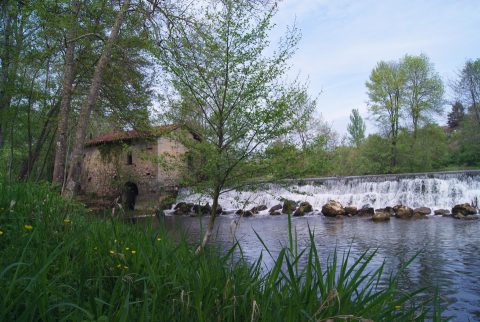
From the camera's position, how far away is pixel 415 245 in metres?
11.3

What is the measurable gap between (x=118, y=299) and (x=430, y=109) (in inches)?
1565

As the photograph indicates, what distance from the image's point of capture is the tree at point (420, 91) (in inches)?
1437

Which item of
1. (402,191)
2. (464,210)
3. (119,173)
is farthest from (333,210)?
(119,173)

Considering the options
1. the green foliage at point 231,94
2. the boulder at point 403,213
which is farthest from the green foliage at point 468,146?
the green foliage at point 231,94

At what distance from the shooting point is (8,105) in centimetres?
1430

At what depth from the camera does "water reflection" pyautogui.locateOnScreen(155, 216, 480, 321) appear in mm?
7018

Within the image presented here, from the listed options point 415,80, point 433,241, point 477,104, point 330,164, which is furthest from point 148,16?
point 477,104

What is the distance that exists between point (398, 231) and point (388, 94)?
26.2 meters

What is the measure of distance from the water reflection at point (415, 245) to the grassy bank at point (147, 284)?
0.81m

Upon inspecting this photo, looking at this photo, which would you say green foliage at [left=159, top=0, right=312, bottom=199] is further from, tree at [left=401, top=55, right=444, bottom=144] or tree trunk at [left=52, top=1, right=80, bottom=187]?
tree at [left=401, top=55, right=444, bottom=144]

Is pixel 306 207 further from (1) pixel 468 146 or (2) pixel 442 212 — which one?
(1) pixel 468 146

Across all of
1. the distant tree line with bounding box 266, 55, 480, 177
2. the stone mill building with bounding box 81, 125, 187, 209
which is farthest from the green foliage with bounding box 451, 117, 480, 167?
the stone mill building with bounding box 81, 125, 187, 209

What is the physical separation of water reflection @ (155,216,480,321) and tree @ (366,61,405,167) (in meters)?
20.8

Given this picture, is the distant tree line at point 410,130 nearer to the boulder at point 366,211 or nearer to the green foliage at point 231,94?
the boulder at point 366,211
